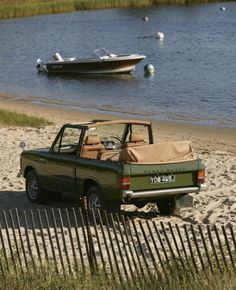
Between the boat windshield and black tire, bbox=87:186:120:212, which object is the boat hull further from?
black tire, bbox=87:186:120:212

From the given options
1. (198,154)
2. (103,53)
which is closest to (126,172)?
(198,154)

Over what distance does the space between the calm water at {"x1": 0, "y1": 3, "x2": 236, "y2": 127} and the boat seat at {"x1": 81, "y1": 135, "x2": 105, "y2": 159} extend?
15.7 meters

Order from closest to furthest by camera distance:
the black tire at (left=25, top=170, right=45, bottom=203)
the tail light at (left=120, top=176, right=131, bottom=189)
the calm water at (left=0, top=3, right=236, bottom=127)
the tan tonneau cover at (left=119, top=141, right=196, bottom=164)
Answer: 1. the tail light at (left=120, top=176, right=131, bottom=189)
2. the tan tonneau cover at (left=119, top=141, right=196, bottom=164)
3. the black tire at (left=25, top=170, right=45, bottom=203)
4. the calm water at (left=0, top=3, right=236, bottom=127)

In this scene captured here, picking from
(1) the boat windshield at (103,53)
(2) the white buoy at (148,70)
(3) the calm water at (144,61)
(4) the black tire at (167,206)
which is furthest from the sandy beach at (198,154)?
(2) the white buoy at (148,70)

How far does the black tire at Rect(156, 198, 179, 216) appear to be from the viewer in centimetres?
1389

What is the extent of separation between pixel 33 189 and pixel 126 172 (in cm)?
335

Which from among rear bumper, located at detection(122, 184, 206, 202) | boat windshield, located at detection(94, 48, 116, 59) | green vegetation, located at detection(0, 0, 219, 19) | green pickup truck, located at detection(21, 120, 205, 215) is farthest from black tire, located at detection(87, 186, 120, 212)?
green vegetation, located at detection(0, 0, 219, 19)

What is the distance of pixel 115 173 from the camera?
12875 millimetres

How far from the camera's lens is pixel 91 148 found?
14.2m

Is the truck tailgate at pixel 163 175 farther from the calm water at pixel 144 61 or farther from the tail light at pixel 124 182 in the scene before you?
the calm water at pixel 144 61

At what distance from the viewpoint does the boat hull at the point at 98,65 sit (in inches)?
1795

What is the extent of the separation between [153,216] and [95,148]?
1.51m

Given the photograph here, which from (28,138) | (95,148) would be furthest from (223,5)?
(95,148)

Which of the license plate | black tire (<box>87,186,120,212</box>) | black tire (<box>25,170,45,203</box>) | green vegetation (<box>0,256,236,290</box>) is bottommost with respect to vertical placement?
black tire (<box>25,170,45,203</box>)
